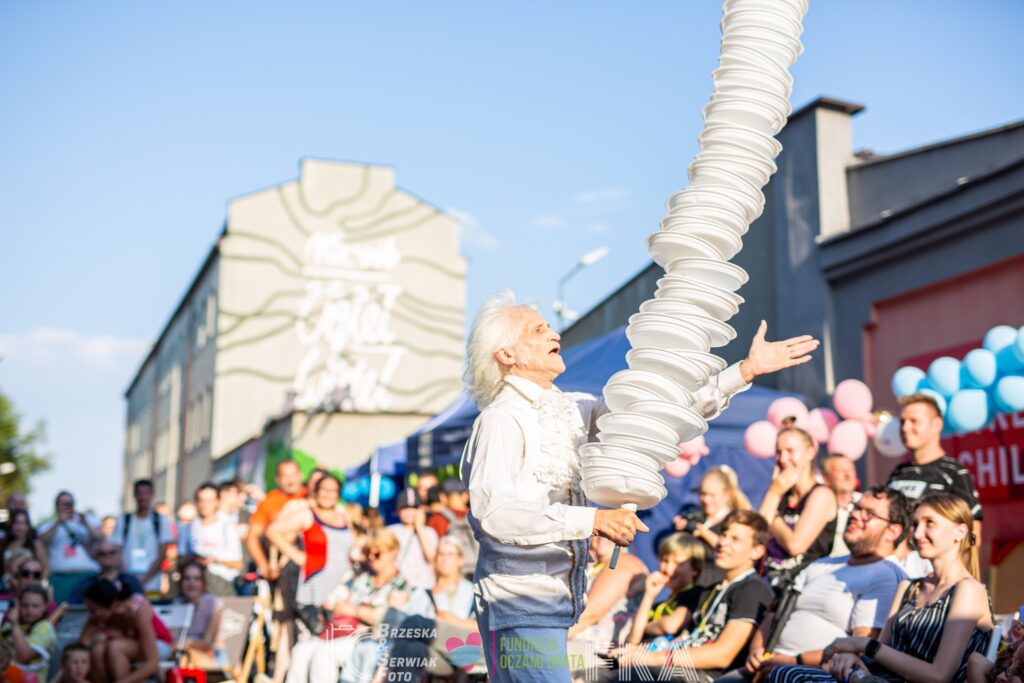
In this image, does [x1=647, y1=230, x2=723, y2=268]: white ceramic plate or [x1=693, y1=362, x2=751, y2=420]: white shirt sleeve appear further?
[x1=693, y1=362, x2=751, y2=420]: white shirt sleeve

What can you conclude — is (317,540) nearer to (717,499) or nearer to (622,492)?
(717,499)

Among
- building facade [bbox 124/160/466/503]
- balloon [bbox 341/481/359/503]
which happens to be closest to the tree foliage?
building facade [bbox 124/160/466/503]

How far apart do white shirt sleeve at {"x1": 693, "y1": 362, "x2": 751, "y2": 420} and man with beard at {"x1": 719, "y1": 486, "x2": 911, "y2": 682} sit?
2.04 metres

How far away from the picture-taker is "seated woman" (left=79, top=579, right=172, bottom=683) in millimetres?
7164

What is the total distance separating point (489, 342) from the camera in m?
3.48

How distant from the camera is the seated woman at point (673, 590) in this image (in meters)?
6.08

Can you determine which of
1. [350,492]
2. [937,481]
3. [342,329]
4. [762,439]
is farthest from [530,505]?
[342,329]

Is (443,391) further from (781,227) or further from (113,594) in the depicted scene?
(113,594)

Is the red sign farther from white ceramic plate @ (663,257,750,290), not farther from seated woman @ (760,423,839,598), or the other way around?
white ceramic plate @ (663,257,750,290)

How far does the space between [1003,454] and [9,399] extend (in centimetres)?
6096

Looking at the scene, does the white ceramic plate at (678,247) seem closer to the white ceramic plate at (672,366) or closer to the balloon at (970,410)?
the white ceramic plate at (672,366)

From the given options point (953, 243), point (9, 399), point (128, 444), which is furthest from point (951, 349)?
point (128, 444)

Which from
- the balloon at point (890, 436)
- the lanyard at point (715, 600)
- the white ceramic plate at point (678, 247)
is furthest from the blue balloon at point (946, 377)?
the white ceramic plate at point (678, 247)

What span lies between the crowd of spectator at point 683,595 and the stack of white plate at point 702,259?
3.64 ft
